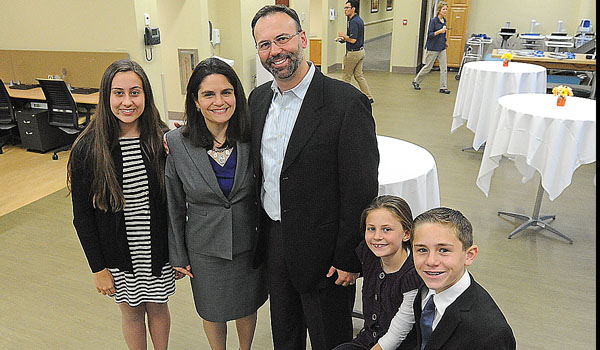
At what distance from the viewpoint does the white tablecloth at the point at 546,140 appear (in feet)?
12.0

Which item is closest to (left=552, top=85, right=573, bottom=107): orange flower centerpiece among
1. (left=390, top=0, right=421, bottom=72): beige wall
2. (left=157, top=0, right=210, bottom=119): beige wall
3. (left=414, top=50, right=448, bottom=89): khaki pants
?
(left=157, top=0, right=210, bottom=119): beige wall

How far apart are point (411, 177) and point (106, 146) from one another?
157 cm

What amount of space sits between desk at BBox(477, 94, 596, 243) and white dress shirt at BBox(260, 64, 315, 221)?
2664 mm

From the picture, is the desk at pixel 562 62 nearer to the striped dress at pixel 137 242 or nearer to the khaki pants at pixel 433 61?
the khaki pants at pixel 433 61

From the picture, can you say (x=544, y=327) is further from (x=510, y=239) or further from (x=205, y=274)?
(x=205, y=274)

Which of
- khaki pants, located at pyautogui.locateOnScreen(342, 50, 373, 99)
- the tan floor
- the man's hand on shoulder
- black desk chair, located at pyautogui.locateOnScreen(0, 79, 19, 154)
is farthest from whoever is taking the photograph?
khaki pants, located at pyautogui.locateOnScreen(342, 50, 373, 99)

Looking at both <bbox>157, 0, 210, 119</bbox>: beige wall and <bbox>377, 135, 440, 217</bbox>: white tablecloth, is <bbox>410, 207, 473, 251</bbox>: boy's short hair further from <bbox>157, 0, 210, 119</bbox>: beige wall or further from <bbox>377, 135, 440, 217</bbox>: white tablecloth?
<bbox>157, 0, 210, 119</bbox>: beige wall

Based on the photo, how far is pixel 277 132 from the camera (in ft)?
6.00

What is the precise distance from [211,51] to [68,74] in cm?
209

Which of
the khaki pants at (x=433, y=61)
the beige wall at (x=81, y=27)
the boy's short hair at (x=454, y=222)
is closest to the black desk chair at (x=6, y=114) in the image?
the beige wall at (x=81, y=27)

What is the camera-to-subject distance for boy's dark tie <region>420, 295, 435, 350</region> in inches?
64.4

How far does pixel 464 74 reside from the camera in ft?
19.8

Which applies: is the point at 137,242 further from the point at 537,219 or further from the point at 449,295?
the point at 537,219

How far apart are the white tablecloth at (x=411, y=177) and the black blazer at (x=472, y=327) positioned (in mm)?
1069
